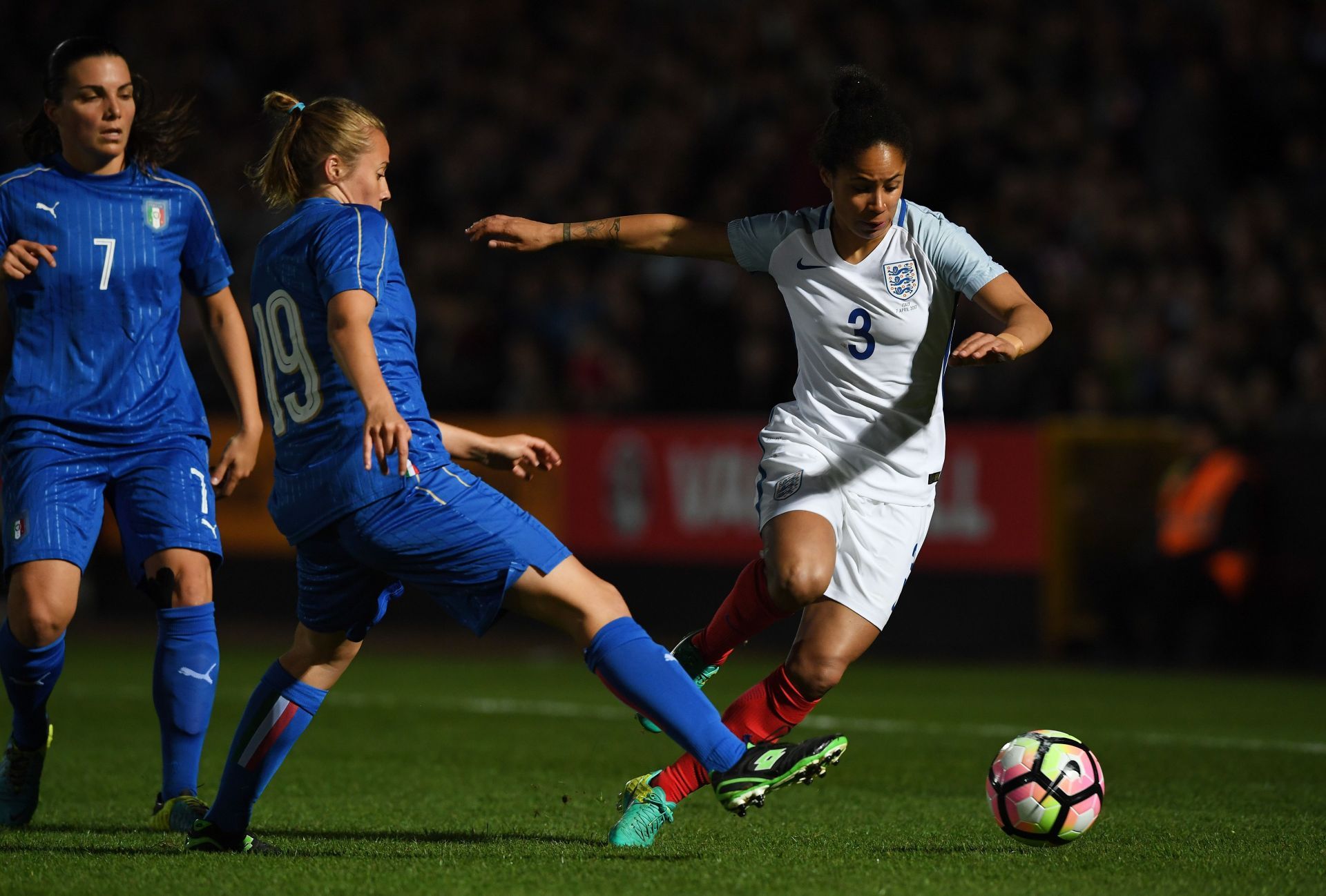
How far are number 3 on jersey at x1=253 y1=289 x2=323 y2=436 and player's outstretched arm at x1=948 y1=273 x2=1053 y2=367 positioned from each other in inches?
62.3

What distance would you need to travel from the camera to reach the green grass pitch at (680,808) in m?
4.18

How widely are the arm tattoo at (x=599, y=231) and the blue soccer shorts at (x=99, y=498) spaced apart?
1.31m

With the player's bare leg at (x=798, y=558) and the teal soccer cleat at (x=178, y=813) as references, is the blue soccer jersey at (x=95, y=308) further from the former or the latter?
the player's bare leg at (x=798, y=558)

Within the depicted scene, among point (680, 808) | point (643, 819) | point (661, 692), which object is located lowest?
point (680, 808)

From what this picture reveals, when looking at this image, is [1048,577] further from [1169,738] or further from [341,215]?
[341,215]

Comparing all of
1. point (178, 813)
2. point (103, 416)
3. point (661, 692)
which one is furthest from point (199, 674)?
point (661, 692)

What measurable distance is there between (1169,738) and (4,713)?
5.39 meters

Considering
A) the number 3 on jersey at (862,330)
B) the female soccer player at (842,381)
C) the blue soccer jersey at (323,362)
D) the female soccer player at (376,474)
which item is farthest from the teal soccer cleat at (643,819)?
the number 3 on jersey at (862,330)

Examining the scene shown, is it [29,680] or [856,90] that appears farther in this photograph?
[29,680]

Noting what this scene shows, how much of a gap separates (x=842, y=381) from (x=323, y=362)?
159 centimetres

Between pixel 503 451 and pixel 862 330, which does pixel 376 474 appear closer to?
pixel 503 451

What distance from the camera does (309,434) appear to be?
13.6 ft

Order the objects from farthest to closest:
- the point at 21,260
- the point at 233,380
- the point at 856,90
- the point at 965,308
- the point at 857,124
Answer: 1. the point at 965,308
2. the point at 233,380
3. the point at 856,90
4. the point at 857,124
5. the point at 21,260

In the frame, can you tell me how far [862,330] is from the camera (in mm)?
4969
